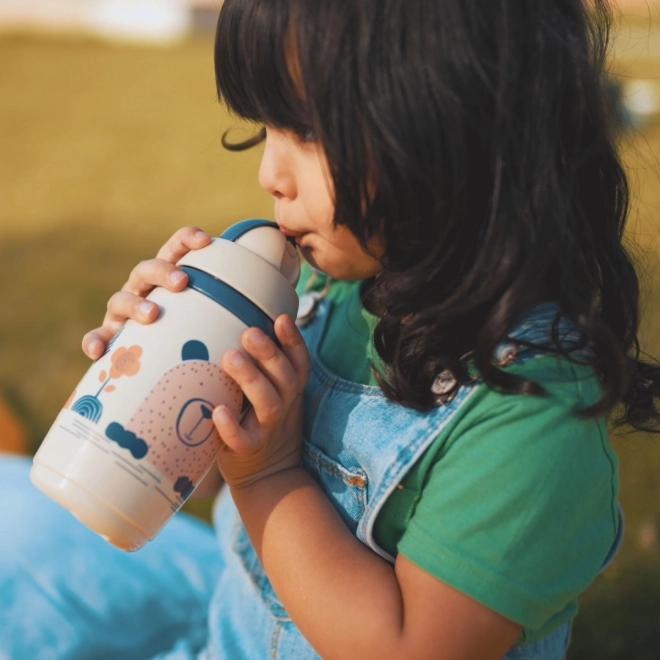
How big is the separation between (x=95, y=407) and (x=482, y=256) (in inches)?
17.8

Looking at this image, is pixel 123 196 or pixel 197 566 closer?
pixel 197 566

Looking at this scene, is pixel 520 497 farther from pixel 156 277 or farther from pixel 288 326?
pixel 156 277

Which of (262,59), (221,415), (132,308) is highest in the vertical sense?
(262,59)

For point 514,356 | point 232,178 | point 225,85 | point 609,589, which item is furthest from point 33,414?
point 232,178

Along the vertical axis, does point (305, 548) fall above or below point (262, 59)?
below

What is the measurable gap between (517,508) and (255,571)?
48 centimetres

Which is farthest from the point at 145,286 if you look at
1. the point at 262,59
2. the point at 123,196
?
the point at 123,196

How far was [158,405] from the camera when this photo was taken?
2.87 ft

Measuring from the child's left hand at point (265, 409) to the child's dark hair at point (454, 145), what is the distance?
0.13m

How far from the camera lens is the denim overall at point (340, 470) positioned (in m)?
0.94

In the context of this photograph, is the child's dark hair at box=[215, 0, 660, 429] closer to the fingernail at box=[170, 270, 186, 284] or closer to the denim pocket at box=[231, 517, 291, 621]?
the fingernail at box=[170, 270, 186, 284]

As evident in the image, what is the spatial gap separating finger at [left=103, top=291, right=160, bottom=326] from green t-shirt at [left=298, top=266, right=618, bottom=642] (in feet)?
1.14

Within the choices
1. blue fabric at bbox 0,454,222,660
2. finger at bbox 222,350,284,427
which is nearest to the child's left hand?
finger at bbox 222,350,284,427

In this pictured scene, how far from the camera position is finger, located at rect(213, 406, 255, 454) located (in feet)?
2.97
